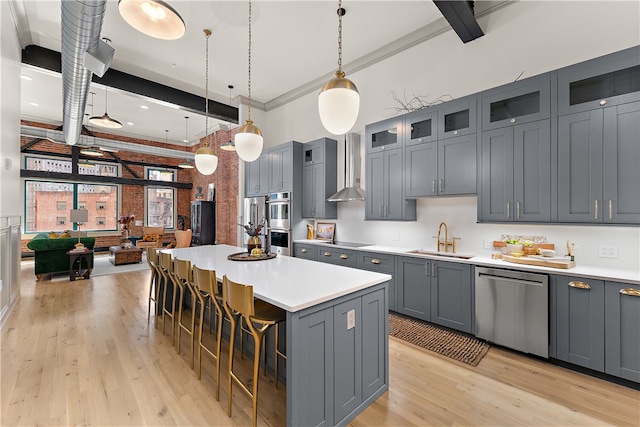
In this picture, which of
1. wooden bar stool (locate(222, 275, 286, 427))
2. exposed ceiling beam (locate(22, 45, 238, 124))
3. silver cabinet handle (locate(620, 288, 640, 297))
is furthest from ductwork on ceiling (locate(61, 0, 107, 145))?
silver cabinet handle (locate(620, 288, 640, 297))

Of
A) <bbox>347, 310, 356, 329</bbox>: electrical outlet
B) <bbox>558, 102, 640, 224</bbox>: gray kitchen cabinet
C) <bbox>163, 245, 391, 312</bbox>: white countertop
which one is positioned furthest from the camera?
<bbox>558, 102, 640, 224</bbox>: gray kitchen cabinet

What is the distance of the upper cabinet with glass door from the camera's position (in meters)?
2.20

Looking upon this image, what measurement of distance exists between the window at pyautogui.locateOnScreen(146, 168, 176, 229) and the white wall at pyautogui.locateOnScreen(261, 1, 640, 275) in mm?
8300

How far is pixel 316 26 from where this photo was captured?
3688 mm

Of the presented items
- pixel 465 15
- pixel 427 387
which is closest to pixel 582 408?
pixel 427 387

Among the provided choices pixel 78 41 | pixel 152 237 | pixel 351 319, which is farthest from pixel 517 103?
pixel 152 237

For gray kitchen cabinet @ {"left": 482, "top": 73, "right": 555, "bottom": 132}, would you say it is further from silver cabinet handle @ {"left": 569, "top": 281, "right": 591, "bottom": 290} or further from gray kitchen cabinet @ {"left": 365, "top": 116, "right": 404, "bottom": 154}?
silver cabinet handle @ {"left": 569, "top": 281, "right": 591, "bottom": 290}

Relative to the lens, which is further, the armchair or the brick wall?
the armchair

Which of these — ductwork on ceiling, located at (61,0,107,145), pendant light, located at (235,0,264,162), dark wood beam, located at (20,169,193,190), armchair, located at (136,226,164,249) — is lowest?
armchair, located at (136,226,164,249)

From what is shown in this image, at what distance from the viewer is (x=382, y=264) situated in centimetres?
361

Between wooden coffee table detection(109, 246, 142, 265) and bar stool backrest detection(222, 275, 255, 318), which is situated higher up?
bar stool backrest detection(222, 275, 255, 318)

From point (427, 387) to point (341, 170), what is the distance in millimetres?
3435

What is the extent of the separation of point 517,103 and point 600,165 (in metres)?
0.94

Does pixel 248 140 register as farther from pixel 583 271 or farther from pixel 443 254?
pixel 583 271
